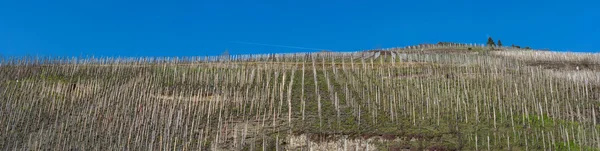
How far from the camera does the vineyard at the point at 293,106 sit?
14016 mm

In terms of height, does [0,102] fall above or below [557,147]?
above

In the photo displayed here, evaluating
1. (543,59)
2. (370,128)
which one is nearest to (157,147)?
(370,128)

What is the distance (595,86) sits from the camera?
18.4 metres

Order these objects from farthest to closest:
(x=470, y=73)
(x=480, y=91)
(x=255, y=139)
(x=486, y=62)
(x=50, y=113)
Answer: (x=486, y=62) < (x=470, y=73) < (x=480, y=91) < (x=50, y=113) < (x=255, y=139)

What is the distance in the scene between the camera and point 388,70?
20062mm

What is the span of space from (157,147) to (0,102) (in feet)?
21.0

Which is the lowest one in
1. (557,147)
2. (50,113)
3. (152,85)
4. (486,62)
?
(557,147)

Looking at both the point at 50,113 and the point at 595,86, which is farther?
the point at 595,86

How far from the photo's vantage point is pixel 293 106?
1619 centimetres

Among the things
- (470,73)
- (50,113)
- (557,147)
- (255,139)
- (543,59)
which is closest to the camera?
(557,147)

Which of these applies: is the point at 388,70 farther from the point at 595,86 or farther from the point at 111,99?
the point at 111,99

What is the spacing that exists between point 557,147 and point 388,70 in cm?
777

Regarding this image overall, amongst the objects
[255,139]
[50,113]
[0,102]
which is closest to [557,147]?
[255,139]

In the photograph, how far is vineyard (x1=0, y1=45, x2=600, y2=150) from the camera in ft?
46.0
